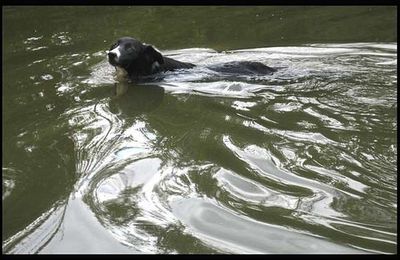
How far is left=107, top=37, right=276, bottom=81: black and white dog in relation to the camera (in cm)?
791

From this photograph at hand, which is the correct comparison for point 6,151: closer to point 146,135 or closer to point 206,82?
point 146,135

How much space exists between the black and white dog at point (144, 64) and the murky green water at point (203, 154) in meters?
0.25

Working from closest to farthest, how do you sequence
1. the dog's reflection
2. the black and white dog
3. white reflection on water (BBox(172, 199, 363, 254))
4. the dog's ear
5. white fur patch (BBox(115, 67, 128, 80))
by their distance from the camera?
white reflection on water (BBox(172, 199, 363, 254)) < the dog's reflection < the black and white dog < white fur patch (BBox(115, 67, 128, 80)) < the dog's ear

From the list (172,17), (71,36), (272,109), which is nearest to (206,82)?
(272,109)

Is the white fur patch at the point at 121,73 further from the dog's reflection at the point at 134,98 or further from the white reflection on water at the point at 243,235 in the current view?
the white reflection on water at the point at 243,235

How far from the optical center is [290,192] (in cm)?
416

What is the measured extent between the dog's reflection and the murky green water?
28mm

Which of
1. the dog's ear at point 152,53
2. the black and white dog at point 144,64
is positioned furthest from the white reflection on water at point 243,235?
the dog's ear at point 152,53

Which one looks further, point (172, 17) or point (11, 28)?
point (172, 17)

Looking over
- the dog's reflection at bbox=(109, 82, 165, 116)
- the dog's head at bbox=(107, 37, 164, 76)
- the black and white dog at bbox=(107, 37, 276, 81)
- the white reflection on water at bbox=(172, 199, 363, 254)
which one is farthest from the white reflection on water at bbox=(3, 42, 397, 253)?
the dog's head at bbox=(107, 37, 164, 76)

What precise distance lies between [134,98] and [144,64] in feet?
3.86

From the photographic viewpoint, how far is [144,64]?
8.18 m

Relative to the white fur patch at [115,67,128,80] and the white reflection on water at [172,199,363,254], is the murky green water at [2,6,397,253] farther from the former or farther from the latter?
the white fur patch at [115,67,128,80]

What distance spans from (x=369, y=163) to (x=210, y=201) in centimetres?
151
